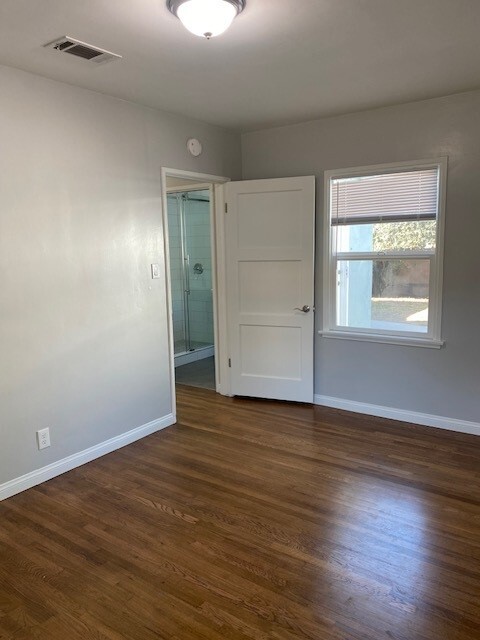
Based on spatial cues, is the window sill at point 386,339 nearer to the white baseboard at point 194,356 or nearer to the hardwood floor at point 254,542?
the hardwood floor at point 254,542

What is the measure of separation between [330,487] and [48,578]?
1608 mm

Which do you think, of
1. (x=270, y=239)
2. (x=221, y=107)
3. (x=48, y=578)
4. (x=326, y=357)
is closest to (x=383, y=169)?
(x=270, y=239)

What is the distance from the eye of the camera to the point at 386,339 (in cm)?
387

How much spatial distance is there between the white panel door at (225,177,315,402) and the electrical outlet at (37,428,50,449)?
76.7 inches

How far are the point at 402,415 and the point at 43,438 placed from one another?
2.76 m

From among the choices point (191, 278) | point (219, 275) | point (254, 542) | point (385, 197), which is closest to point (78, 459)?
point (254, 542)

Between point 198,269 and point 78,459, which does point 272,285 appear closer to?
point 78,459

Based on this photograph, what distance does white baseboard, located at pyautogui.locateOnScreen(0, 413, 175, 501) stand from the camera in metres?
2.87

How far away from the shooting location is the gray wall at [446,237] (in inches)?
134

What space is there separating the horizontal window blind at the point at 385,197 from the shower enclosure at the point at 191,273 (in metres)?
2.48

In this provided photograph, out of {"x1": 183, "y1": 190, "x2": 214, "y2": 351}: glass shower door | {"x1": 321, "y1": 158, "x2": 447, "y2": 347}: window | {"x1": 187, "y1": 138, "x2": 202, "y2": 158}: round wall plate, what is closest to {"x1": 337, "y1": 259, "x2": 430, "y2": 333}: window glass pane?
{"x1": 321, "y1": 158, "x2": 447, "y2": 347}: window

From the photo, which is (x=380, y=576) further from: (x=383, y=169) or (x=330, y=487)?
(x=383, y=169)

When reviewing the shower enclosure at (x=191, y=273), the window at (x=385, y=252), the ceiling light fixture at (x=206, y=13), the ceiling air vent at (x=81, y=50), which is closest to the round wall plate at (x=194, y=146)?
the window at (x=385, y=252)

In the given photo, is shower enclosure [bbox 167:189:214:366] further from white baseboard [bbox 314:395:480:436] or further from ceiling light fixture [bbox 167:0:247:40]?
ceiling light fixture [bbox 167:0:247:40]
